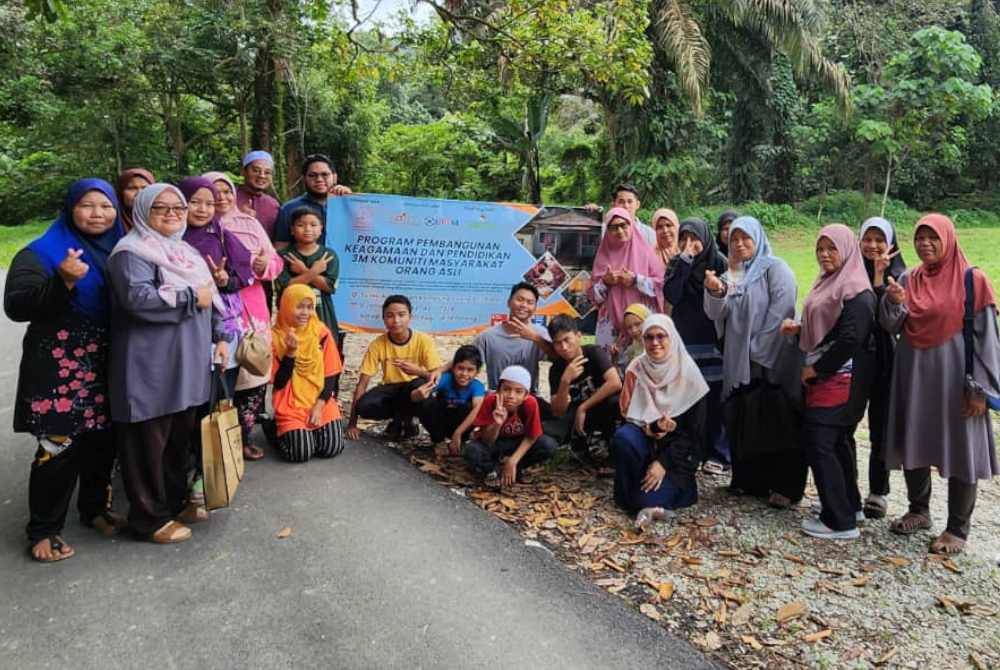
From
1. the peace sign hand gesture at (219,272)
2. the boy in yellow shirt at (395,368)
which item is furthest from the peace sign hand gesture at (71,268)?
the boy in yellow shirt at (395,368)

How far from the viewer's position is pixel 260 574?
3.18 meters

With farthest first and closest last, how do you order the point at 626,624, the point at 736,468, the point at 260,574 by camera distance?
the point at 736,468 → the point at 260,574 → the point at 626,624

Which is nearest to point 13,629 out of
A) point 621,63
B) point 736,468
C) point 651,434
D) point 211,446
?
point 211,446

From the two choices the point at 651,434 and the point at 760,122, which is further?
the point at 760,122

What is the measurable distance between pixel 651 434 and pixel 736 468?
0.70 metres

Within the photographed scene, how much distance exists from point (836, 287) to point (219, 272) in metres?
3.30

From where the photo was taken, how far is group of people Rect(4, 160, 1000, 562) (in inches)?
124

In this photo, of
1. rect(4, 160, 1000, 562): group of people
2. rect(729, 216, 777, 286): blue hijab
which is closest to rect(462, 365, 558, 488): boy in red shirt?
rect(4, 160, 1000, 562): group of people

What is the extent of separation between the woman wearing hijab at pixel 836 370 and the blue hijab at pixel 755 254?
346 millimetres

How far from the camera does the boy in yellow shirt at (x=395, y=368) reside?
15.9 feet

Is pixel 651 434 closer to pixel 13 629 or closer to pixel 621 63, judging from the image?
pixel 13 629

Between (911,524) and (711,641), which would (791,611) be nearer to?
(711,641)

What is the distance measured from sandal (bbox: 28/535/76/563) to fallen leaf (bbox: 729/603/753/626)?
3.01m

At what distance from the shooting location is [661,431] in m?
3.91
